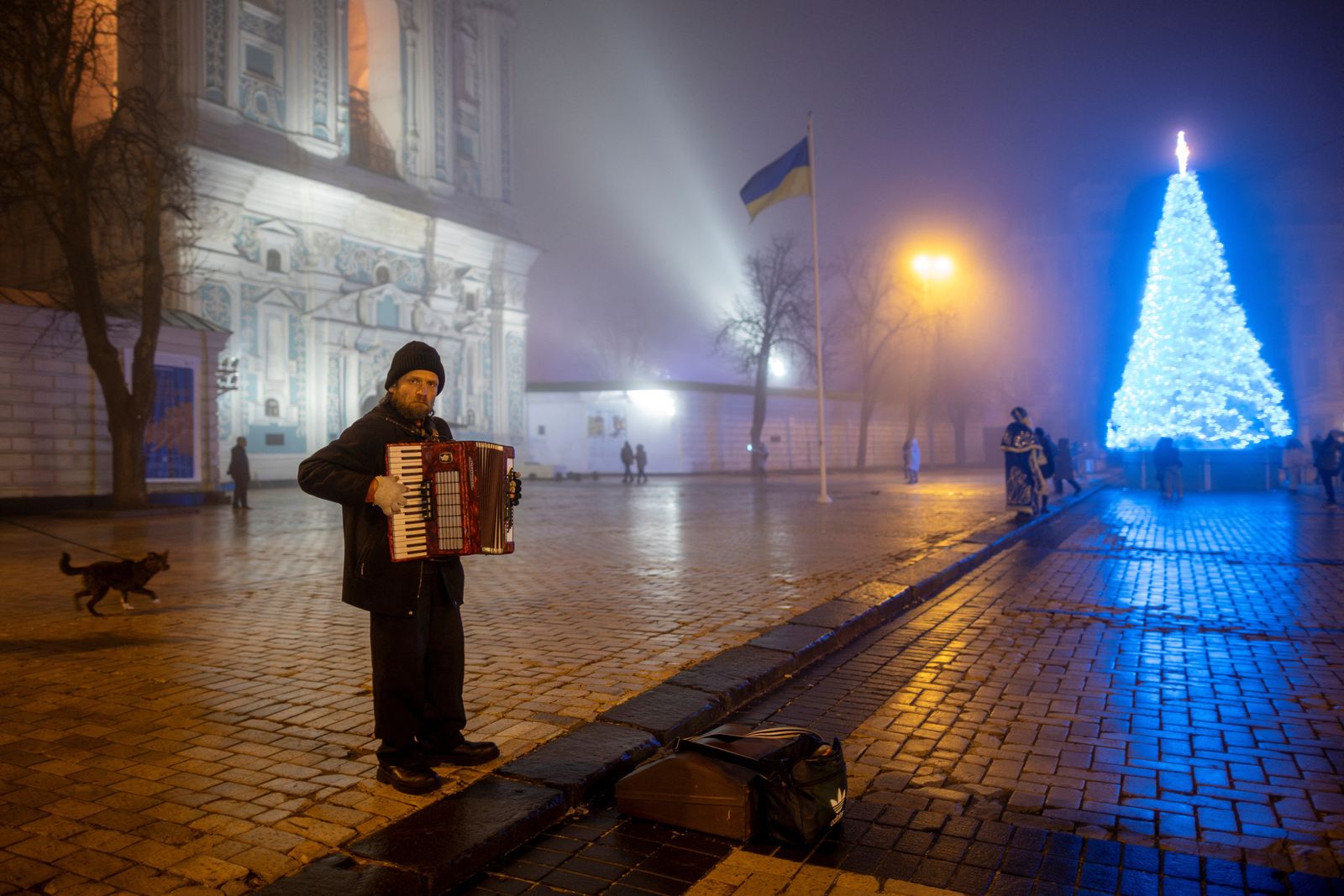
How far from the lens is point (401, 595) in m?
3.84

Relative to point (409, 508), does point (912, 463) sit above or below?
below

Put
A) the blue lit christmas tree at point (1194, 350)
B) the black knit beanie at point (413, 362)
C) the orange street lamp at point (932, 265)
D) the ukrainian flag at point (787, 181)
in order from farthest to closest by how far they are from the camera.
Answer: the orange street lamp at point (932, 265) → the blue lit christmas tree at point (1194, 350) → the ukrainian flag at point (787, 181) → the black knit beanie at point (413, 362)

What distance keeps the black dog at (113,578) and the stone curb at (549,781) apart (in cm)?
533

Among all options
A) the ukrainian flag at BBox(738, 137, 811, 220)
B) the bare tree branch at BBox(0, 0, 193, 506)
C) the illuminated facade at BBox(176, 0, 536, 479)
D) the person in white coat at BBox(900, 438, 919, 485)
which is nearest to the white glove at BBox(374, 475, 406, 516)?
the ukrainian flag at BBox(738, 137, 811, 220)

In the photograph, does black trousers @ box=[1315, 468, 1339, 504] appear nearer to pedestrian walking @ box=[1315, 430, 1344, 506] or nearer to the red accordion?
pedestrian walking @ box=[1315, 430, 1344, 506]

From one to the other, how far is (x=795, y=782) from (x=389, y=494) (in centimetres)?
189

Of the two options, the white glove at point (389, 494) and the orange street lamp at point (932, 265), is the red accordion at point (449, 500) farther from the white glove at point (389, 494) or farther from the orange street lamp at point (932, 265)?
the orange street lamp at point (932, 265)

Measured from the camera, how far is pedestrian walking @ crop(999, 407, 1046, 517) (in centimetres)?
1733

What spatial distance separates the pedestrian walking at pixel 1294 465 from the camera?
26.6 metres

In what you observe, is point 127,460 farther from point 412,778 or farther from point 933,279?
point 933,279

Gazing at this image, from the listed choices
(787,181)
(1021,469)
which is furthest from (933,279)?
(1021,469)

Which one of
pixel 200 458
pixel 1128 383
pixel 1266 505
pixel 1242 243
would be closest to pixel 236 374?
pixel 200 458

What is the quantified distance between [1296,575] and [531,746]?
8.91 m

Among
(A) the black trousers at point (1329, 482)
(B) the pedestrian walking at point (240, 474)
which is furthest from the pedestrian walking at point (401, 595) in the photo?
(A) the black trousers at point (1329, 482)
